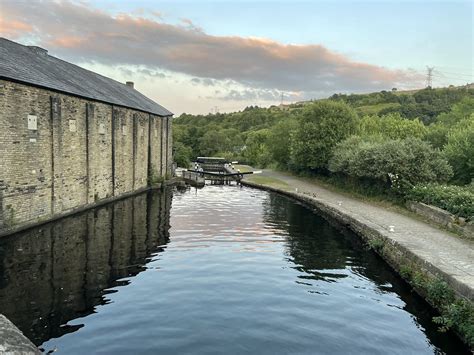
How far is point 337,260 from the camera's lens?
40.1ft

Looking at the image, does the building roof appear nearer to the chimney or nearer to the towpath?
the chimney

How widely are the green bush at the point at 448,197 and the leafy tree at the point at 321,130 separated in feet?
45.3

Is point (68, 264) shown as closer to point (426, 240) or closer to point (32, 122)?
point (32, 122)

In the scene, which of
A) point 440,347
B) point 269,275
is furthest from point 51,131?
point 440,347

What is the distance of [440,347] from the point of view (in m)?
7.04

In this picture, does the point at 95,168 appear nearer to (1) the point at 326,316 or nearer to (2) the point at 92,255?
(2) the point at 92,255

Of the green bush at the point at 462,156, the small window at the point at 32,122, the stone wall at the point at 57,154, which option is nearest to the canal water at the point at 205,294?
the stone wall at the point at 57,154

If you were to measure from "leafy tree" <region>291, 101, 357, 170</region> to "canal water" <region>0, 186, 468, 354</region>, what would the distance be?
1688 centimetres

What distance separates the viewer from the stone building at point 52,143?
13.1 meters

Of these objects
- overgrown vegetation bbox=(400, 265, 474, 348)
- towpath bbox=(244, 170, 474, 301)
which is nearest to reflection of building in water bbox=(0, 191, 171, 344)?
overgrown vegetation bbox=(400, 265, 474, 348)

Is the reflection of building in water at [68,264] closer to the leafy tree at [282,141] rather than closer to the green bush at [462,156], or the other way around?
the green bush at [462,156]

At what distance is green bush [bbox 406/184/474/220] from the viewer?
13.2 meters

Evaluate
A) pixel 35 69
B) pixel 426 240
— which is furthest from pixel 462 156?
pixel 35 69

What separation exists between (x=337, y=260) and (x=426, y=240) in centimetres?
263
